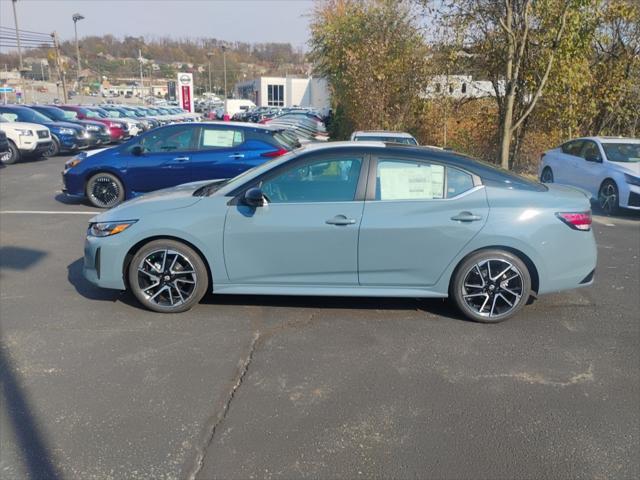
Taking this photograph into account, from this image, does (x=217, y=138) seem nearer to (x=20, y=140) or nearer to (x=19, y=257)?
(x=19, y=257)

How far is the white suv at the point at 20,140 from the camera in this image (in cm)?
1572

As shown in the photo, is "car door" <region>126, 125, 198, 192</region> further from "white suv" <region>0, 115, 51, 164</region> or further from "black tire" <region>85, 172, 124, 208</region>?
"white suv" <region>0, 115, 51, 164</region>

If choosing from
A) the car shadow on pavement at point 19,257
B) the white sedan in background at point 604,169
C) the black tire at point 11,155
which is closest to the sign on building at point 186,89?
the black tire at point 11,155

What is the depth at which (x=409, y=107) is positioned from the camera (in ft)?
63.6

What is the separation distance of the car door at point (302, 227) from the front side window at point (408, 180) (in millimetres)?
179

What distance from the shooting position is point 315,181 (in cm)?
457

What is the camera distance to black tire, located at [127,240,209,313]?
458 cm

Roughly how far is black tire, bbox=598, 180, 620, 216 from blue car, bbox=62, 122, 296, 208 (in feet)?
19.1

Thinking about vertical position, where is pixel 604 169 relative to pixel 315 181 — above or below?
below

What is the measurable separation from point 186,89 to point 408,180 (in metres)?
38.1

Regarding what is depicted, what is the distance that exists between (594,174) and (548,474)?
8.84 m

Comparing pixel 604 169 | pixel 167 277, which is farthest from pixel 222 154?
pixel 604 169

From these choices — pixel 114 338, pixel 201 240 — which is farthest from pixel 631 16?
pixel 114 338

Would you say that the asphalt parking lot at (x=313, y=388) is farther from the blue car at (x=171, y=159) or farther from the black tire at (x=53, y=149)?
the black tire at (x=53, y=149)
